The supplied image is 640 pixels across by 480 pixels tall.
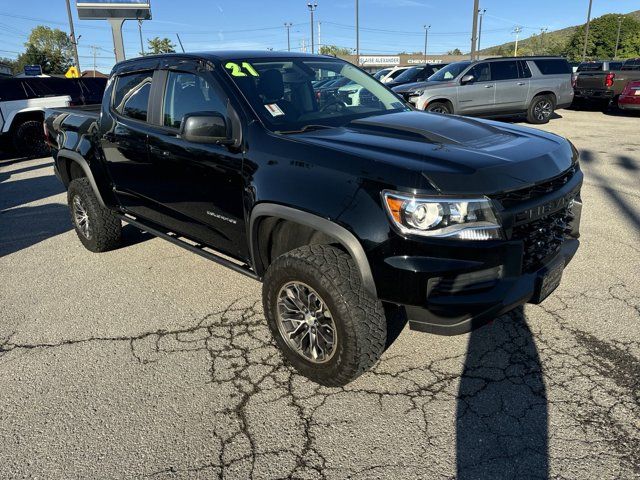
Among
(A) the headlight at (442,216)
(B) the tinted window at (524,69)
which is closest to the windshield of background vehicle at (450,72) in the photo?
(B) the tinted window at (524,69)

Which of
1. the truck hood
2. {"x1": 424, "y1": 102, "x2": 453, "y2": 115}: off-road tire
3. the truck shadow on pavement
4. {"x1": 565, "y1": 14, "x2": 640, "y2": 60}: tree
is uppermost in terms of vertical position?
{"x1": 565, "y1": 14, "x2": 640, "y2": 60}: tree

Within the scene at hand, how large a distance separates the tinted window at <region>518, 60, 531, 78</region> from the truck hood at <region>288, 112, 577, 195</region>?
10825 mm

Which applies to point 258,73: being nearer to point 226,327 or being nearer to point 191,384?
point 226,327

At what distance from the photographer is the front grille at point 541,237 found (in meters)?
2.50

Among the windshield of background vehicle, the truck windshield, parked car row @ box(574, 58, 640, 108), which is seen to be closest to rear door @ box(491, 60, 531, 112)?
the windshield of background vehicle

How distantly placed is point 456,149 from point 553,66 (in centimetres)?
1246

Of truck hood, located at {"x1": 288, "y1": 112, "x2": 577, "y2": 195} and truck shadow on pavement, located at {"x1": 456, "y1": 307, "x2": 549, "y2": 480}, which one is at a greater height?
truck hood, located at {"x1": 288, "y1": 112, "x2": 577, "y2": 195}

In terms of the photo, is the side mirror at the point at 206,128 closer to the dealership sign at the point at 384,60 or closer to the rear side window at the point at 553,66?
the rear side window at the point at 553,66

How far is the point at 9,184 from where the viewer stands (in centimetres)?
879

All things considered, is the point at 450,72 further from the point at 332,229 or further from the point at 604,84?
the point at 332,229

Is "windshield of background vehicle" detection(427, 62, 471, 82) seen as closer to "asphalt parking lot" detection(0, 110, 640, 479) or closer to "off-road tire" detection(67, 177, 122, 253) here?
"asphalt parking lot" detection(0, 110, 640, 479)

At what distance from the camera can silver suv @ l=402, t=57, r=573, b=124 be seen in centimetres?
1244

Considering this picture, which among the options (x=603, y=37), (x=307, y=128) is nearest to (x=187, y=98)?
(x=307, y=128)

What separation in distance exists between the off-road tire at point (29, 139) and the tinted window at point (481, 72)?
10.2 m
